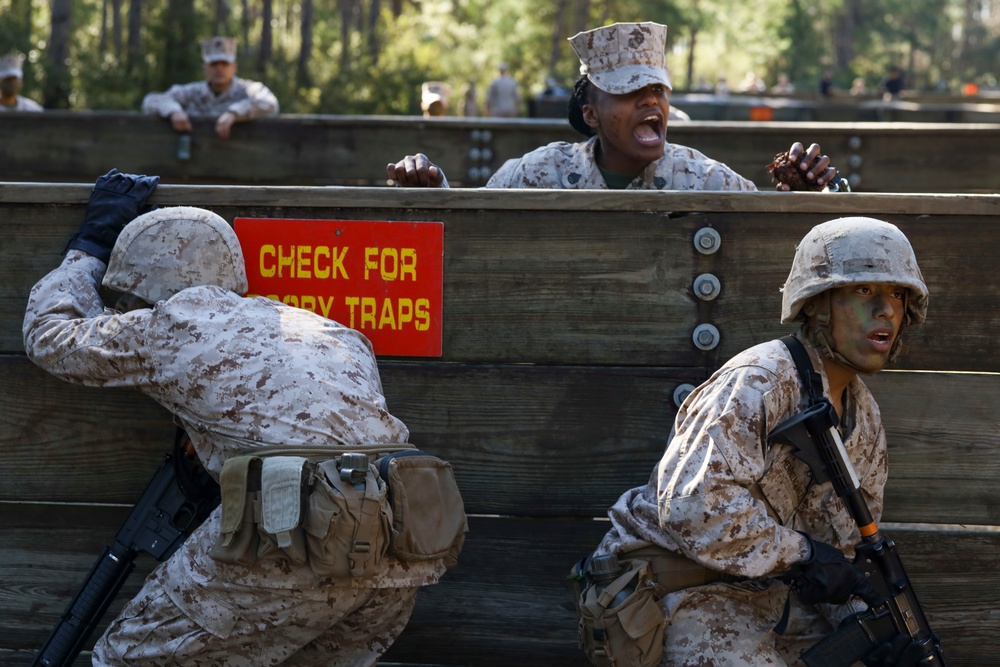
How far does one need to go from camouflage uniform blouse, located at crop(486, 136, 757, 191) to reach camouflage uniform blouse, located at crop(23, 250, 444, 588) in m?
1.62

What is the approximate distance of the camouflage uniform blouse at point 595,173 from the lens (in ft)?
16.8

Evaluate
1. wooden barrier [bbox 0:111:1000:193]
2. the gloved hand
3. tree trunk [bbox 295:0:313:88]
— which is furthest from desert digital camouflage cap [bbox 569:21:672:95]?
tree trunk [bbox 295:0:313:88]

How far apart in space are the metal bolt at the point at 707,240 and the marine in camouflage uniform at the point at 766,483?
0.45 metres

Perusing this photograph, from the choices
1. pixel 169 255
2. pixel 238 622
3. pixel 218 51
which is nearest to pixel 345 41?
pixel 218 51

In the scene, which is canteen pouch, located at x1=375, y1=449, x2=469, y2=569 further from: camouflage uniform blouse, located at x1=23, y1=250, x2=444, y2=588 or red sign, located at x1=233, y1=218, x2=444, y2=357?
red sign, located at x1=233, y1=218, x2=444, y2=357

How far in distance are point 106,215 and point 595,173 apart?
2.03 m

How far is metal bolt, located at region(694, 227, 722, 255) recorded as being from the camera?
3963 millimetres

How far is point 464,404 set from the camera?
4.05 m

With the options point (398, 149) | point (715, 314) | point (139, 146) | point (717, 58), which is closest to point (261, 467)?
point (715, 314)

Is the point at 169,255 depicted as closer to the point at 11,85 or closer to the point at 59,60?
the point at 11,85

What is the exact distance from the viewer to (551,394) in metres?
4.02

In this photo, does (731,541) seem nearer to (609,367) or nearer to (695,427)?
(695,427)

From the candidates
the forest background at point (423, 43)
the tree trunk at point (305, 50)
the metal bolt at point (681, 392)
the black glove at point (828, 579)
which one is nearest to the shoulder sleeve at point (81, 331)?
the metal bolt at point (681, 392)

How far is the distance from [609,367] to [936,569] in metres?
1.18
